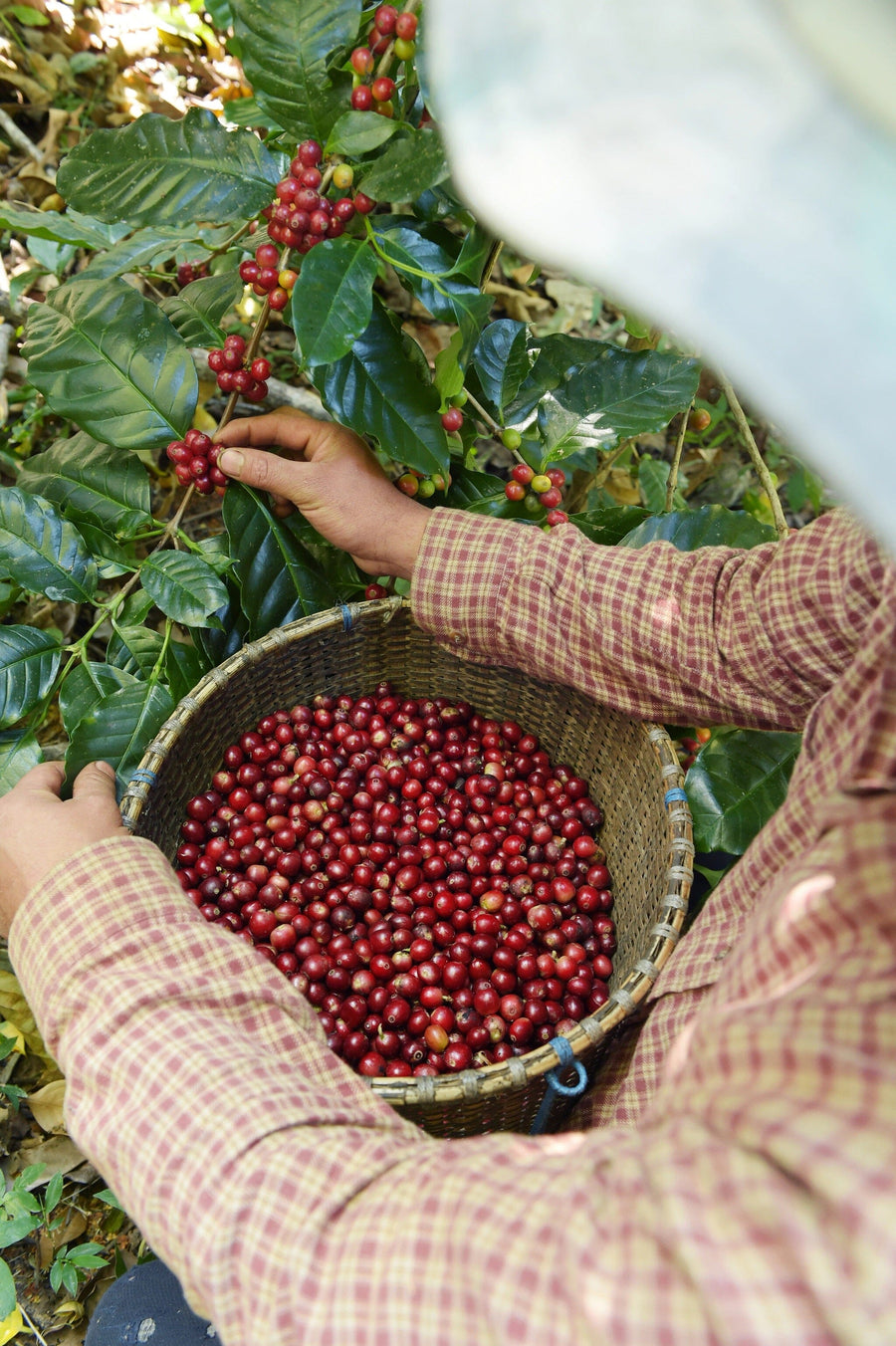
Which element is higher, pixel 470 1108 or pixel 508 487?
pixel 508 487

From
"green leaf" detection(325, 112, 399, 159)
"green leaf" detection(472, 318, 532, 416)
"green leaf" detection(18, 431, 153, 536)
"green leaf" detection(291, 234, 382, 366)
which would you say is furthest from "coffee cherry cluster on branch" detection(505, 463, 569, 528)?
"green leaf" detection(18, 431, 153, 536)

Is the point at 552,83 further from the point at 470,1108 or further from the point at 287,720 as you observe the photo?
the point at 287,720

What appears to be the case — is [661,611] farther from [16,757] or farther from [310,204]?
[16,757]

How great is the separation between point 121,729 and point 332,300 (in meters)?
0.86

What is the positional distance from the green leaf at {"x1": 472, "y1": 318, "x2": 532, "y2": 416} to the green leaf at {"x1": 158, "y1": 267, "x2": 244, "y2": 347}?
0.54m

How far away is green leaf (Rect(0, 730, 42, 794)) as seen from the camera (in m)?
1.59

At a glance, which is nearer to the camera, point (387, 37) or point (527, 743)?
point (387, 37)

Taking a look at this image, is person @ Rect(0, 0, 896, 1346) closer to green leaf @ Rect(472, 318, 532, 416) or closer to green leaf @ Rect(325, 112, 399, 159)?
green leaf @ Rect(472, 318, 532, 416)

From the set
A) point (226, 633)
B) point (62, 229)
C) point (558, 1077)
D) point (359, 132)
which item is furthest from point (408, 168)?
point (558, 1077)

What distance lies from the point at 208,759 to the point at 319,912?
402 mm

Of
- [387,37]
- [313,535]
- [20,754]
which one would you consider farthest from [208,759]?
[387,37]

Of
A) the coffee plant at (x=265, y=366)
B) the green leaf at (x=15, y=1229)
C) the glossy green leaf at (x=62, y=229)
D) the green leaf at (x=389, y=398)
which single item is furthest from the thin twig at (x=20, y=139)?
the green leaf at (x=15, y=1229)

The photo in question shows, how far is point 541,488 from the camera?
5.63 feet

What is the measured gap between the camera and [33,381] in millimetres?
1639
